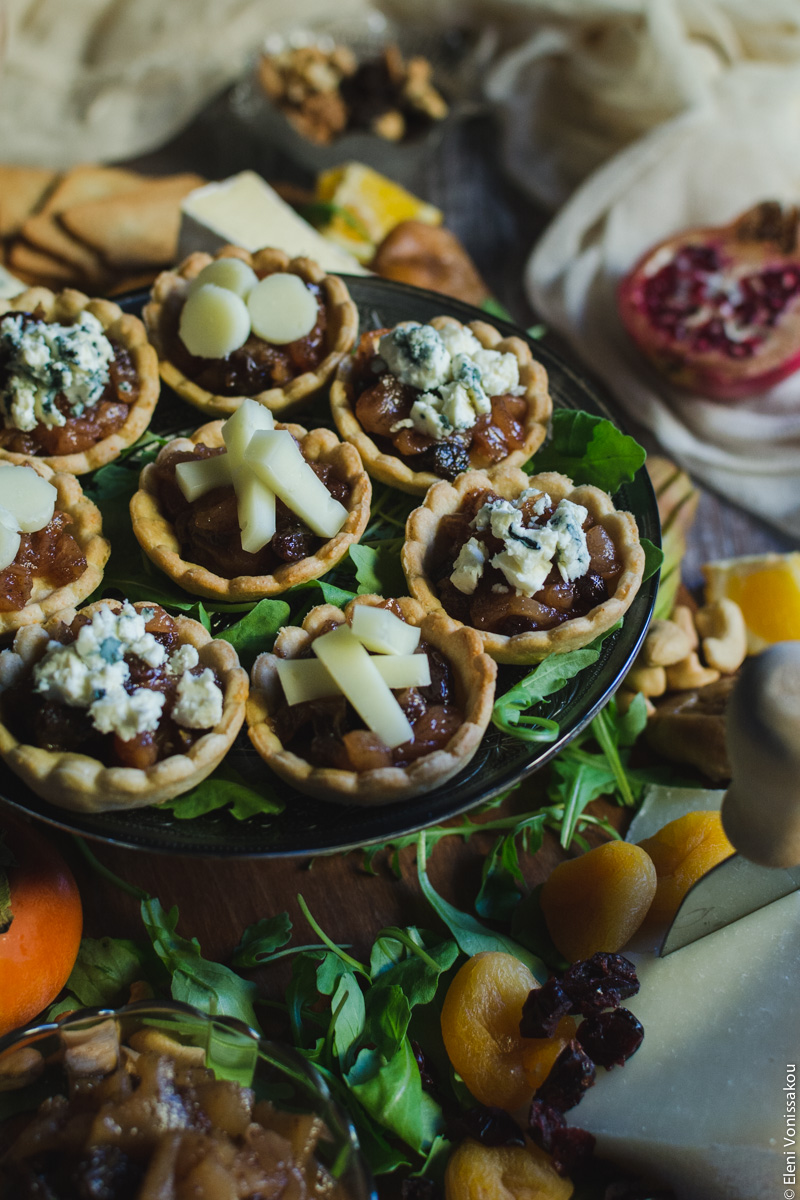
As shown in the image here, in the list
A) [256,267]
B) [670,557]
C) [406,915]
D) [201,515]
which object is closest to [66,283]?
[256,267]

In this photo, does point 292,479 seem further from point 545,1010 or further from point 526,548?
point 545,1010

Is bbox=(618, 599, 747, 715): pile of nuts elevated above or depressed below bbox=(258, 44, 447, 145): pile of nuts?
below

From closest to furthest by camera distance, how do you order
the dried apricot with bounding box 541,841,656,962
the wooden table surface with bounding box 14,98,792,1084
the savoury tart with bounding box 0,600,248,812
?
the savoury tart with bounding box 0,600,248,812 < the dried apricot with bounding box 541,841,656,962 < the wooden table surface with bounding box 14,98,792,1084

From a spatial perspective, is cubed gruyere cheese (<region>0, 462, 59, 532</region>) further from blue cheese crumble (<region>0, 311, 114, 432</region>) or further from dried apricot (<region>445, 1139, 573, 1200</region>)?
dried apricot (<region>445, 1139, 573, 1200</region>)

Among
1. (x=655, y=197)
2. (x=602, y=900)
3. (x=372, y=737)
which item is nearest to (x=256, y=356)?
(x=372, y=737)

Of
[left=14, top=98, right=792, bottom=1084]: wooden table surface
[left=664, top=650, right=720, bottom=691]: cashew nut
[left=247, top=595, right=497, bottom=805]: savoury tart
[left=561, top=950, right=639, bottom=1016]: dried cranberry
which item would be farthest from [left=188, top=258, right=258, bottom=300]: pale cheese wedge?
[left=561, top=950, right=639, bottom=1016]: dried cranberry

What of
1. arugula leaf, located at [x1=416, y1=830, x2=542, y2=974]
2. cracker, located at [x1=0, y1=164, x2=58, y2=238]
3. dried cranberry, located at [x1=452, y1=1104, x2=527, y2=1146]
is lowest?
dried cranberry, located at [x1=452, y1=1104, x2=527, y2=1146]

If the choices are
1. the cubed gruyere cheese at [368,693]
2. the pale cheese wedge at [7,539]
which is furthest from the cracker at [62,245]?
the cubed gruyere cheese at [368,693]
